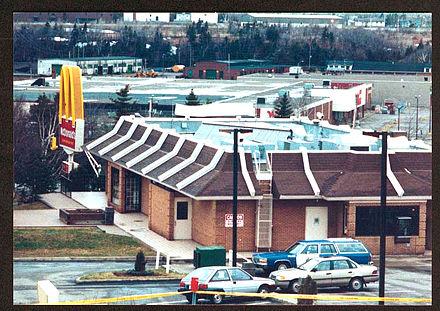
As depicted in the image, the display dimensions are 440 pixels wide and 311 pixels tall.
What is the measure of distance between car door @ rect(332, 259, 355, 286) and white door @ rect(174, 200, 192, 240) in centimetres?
353

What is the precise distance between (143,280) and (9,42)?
26.3 ft

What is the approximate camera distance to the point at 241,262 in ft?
47.6

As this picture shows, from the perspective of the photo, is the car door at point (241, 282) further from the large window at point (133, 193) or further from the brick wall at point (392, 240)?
the large window at point (133, 193)

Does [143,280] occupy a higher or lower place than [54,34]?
lower

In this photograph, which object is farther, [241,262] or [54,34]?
[54,34]

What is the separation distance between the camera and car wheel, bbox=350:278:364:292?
1277 cm

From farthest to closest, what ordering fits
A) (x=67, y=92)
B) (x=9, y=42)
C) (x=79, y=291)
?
(x=67, y=92)
(x=79, y=291)
(x=9, y=42)

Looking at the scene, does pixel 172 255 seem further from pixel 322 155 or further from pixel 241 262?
pixel 322 155

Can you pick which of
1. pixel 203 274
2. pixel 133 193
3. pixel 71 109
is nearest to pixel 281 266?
pixel 203 274

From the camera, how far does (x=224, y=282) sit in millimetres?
11273

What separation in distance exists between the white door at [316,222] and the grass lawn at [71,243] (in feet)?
5.84

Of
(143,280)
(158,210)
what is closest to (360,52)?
(158,210)

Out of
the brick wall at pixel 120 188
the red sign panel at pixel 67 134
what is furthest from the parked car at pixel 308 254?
the brick wall at pixel 120 188

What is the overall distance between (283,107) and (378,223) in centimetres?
1168
